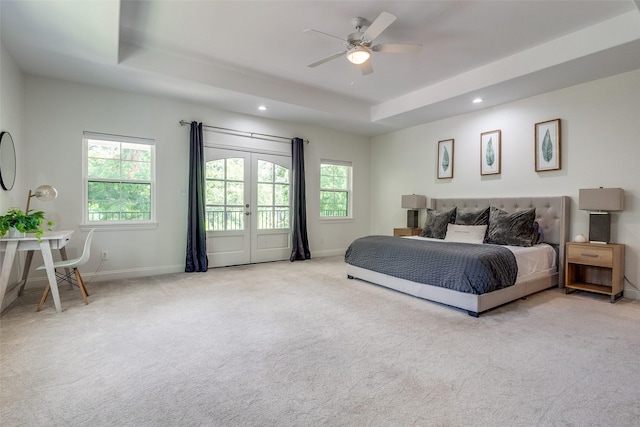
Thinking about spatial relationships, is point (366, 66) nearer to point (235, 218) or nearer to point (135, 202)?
point (235, 218)

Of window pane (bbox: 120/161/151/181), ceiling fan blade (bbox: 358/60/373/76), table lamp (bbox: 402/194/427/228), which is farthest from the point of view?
table lamp (bbox: 402/194/427/228)

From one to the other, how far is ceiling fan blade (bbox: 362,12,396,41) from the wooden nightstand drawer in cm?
334

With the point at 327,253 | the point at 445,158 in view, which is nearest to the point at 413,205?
the point at 445,158

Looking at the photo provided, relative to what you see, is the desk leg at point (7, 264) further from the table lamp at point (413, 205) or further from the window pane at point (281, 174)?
the table lamp at point (413, 205)

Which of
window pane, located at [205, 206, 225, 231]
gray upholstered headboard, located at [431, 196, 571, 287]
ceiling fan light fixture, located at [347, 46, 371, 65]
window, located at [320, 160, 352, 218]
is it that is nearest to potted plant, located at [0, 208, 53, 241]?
window pane, located at [205, 206, 225, 231]

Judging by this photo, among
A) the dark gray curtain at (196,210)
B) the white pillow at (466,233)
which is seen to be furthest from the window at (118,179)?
the white pillow at (466,233)

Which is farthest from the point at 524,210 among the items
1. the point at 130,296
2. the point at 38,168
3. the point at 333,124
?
the point at 38,168

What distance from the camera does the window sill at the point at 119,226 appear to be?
14.0 ft

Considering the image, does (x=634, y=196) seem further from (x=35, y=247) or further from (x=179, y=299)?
(x=35, y=247)

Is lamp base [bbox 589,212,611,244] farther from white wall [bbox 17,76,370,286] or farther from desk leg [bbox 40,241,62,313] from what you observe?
desk leg [bbox 40,241,62,313]

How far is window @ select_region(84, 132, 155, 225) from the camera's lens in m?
4.36

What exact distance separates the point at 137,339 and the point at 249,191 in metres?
3.45

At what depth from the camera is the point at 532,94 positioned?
4.48m

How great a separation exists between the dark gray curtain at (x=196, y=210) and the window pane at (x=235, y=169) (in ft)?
1.75
